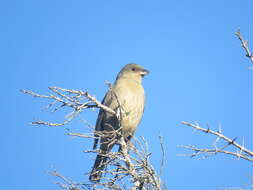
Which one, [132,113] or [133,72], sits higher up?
[133,72]

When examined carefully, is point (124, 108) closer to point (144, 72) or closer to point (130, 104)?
point (130, 104)

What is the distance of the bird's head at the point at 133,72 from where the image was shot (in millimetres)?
7716

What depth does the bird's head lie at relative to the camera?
25.3ft

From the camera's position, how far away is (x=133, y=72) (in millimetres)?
7824

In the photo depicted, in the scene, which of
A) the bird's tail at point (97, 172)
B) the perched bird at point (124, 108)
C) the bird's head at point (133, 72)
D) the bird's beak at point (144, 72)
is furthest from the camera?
the bird's beak at point (144, 72)

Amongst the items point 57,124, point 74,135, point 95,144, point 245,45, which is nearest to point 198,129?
point 245,45

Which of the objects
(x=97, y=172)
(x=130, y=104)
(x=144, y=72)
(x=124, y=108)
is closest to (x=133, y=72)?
(x=144, y=72)

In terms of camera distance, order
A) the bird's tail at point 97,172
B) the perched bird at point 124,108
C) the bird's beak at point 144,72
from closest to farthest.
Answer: the bird's tail at point 97,172
the perched bird at point 124,108
the bird's beak at point 144,72

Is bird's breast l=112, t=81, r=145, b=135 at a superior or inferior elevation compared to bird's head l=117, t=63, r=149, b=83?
inferior

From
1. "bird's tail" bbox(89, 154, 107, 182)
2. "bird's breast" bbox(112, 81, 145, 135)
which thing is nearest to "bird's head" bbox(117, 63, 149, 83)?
"bird's breast" bbox(112, 81, 145, 135)

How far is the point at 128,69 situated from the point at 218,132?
5.00 m

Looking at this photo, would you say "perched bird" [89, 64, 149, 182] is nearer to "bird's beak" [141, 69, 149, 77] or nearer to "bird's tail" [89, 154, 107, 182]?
"bird's beak" [141, 69, 149, 77]

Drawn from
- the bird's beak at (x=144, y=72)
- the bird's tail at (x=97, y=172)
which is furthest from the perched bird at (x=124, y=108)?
the bird's tail at (x=97, y=172)

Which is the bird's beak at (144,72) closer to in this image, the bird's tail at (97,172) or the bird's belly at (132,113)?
the bird's belly at (132,113)
